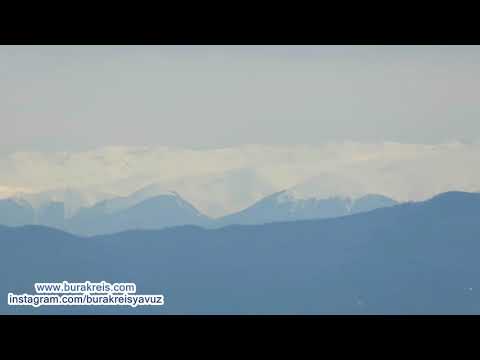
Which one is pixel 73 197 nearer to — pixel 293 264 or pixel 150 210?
pixel 150 210

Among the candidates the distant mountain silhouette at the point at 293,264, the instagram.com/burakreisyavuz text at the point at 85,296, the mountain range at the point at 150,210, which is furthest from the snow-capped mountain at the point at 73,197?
the instagram.com/burakreisyavuz text at the point at 85,296

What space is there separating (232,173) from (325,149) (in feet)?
1.91

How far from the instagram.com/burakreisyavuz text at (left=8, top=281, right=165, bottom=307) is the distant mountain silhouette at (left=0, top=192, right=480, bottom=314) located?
46 millimetres

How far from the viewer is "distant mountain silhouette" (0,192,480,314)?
28.7 ft

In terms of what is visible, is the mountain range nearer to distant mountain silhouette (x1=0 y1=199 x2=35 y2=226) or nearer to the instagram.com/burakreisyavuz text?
distant mountain silhouette (x1=0 y1=199 x2=35 y2=226)

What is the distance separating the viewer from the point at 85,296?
869 cm

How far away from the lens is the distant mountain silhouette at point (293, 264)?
8.75 meters

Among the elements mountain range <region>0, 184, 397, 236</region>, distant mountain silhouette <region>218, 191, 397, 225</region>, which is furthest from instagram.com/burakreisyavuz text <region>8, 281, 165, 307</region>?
distant mountain silhouette <region>218, 191, 397, 225</region>

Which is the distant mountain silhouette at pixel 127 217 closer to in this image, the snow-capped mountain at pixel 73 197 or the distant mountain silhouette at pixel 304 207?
the snow-capped mountain at pixel 73 197
